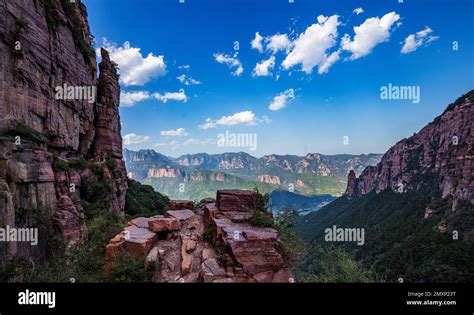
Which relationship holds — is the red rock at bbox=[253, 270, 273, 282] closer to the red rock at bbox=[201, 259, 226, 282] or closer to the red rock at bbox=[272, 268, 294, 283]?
the red rock at bbox=[272, 268, 294, 283]

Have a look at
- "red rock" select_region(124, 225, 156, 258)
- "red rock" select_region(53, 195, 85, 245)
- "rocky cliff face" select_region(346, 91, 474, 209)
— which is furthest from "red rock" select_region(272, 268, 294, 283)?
"rocky cliff face" select_region(346, 91, 474, 209)

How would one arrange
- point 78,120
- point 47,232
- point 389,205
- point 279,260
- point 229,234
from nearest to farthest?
point 279,260 < point 229,234 < point 47,232 < point 78,120 < point 389,205

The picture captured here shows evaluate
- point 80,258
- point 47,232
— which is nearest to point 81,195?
point 47,232

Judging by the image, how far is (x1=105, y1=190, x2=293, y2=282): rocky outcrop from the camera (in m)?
6.87

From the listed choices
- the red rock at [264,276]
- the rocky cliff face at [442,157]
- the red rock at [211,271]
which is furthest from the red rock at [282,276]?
the rocky cliff face at [442,157]

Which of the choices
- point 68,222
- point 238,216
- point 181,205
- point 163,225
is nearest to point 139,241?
point 163,225

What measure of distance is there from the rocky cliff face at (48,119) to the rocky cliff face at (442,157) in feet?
241

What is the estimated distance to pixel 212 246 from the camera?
8656 mm

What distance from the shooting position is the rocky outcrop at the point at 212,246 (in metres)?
6.87

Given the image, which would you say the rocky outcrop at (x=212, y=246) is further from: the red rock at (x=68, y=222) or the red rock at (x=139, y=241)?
the red rock at (x=68, y=222)

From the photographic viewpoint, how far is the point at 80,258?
31.7 ft

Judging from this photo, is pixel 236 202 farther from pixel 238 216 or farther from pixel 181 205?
pixel 181 205
